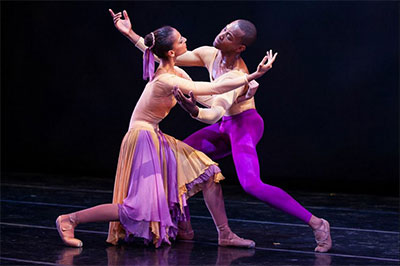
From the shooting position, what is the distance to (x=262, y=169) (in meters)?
6.49

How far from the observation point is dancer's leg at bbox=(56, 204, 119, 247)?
3.48m

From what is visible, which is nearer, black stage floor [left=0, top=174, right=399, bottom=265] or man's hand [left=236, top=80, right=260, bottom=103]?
black stage floor [left=0, top=174, right=399, bottom=265]

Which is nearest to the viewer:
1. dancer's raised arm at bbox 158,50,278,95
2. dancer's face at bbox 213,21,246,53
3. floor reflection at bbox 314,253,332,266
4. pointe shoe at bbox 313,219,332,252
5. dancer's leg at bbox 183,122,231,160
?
floor reflection at bbox 314,253,332,266

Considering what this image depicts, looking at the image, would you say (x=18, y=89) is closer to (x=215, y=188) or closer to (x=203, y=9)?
(x=203, y=9)

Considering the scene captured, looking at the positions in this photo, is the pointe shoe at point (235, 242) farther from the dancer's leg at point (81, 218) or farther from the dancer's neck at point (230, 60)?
the dancer's neck at point (230, 60)

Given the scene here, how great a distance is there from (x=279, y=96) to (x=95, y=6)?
2133 mm

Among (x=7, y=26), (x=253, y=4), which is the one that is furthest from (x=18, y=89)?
(x=253, y=4)

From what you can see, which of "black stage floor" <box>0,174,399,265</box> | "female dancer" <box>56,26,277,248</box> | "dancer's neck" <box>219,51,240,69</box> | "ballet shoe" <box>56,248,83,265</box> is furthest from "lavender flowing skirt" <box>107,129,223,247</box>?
"dancer's neck" <box>219,51,240,69</box>

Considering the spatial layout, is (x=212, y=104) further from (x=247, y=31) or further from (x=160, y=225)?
(x=160, y=225)

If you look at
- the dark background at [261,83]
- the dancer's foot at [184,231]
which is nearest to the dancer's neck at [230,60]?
the dancer's foot at [184,231]

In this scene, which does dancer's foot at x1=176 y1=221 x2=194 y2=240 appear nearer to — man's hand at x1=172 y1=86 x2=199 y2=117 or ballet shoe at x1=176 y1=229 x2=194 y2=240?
ballet shoe at x1=176 y1=229 x2=194 y2=240

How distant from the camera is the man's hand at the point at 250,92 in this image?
12.0 ft

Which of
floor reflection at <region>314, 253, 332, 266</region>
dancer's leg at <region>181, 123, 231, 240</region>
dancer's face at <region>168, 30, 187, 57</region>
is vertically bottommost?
floor reflection at <region>314, 253, 332, 266</region>

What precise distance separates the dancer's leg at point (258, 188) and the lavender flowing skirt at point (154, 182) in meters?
0.15
